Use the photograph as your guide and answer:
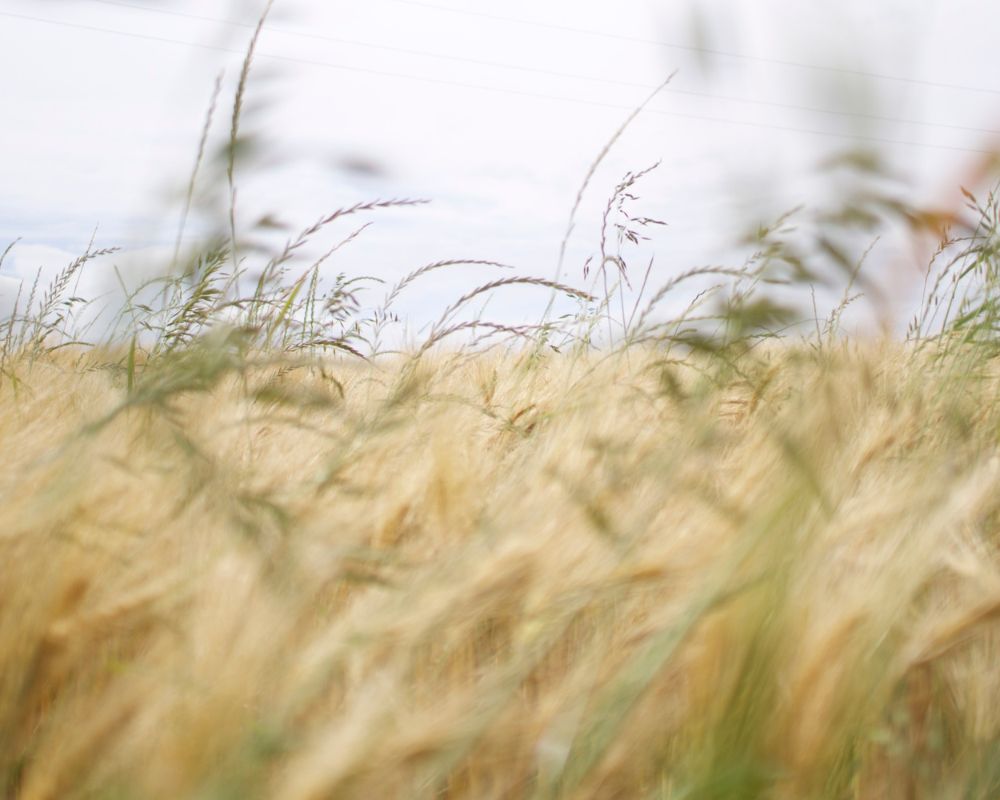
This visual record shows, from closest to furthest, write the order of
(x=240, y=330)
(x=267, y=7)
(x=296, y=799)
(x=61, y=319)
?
(x=296, y=799) < (x=240, y=330) < (x=267, y=7) < (x=61, y=319)

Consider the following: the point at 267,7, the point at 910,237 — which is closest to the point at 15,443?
the point at 267,7

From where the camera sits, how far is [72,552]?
0.72 metres

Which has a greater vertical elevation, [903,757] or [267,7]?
[267,7]

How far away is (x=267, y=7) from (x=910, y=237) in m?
0.80

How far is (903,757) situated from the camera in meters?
0.82

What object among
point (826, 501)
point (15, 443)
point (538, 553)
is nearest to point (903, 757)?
point (826, 501)

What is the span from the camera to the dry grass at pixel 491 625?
1.97ft

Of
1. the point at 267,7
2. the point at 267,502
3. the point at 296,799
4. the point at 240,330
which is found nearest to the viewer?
the point at 296,799

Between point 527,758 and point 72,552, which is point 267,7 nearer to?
point 72,552

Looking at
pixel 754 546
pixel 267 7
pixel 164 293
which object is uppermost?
pixel 267 7

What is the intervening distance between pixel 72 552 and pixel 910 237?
647mm

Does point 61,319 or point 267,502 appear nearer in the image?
point 267,502

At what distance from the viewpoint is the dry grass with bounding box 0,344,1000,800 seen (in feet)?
1.97

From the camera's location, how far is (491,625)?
2.84 feet
